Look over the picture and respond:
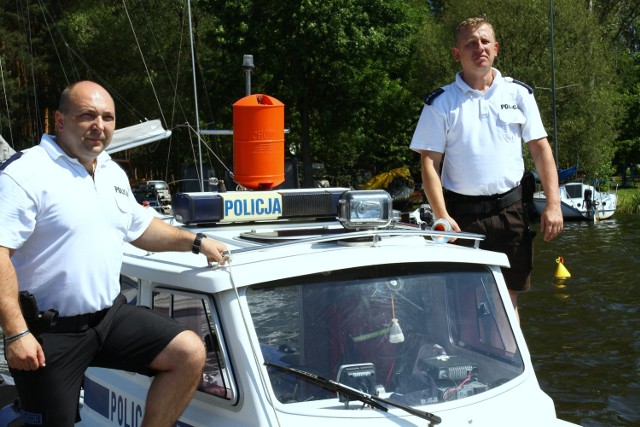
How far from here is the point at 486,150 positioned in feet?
16.7

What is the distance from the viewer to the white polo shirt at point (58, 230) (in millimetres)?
3439

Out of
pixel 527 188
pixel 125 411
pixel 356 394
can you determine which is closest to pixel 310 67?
pixel 527 188

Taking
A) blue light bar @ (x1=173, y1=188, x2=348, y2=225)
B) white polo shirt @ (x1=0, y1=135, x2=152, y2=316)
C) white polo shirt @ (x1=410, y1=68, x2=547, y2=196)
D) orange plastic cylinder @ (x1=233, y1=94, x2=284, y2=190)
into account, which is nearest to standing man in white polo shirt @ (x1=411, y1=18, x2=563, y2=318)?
white polo shirt @ (x1=410, y1=68, x2=547, y2=196)

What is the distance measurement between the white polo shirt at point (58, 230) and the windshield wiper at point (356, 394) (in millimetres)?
755

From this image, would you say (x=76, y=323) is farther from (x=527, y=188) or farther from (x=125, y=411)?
(x=527, y=188)

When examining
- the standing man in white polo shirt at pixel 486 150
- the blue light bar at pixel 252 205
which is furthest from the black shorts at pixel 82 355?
the standing man in white polo shirt at pixel 486 150

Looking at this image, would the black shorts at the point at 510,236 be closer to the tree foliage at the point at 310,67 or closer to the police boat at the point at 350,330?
the police boat at the point at 350,330

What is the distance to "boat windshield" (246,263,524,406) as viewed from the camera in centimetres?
363

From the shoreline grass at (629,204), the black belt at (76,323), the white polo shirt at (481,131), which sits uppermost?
the white polo shirt at (481,131)

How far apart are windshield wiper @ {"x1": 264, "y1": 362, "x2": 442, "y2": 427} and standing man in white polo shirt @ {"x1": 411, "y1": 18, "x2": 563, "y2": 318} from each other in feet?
5.52

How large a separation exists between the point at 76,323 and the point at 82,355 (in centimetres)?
13

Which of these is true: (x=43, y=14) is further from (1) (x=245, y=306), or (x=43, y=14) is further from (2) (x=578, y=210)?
(1) (x=245, y=306)

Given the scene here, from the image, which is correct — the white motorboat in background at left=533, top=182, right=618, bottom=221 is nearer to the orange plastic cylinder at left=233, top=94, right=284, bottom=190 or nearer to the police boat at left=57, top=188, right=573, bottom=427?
the orange plastic cylinder at left=233, top=94, right=284, bottom=190

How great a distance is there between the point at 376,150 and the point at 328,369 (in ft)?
138
